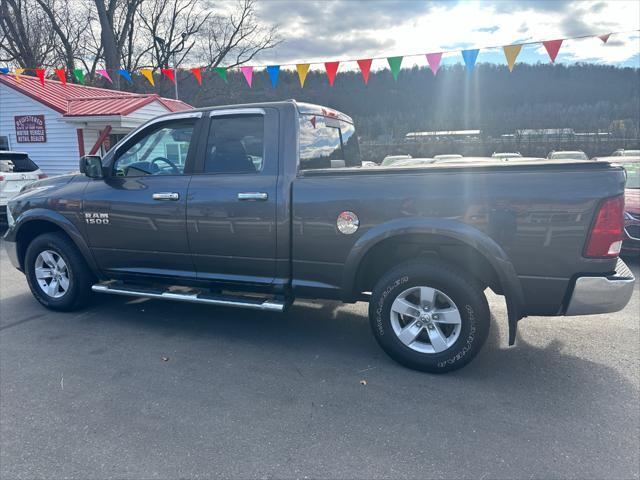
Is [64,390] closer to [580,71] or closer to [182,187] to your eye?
[182,187]

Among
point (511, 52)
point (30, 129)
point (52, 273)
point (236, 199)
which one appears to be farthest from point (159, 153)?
point (30, 129)

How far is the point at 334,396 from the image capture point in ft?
10.6

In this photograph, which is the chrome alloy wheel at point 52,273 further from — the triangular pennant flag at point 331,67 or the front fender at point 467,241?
the triangular pennant flag at point 331,67

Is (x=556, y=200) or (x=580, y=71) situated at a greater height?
(x=580, y=71)

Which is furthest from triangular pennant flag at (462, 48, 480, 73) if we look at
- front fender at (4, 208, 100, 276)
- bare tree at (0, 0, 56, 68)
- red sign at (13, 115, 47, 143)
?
bare tree at (0, 0, 56, 68)

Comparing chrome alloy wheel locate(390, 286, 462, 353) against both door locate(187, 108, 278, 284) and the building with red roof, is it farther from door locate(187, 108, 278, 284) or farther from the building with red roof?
the building with red roof

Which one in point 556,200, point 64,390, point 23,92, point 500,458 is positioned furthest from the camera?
point 23,92

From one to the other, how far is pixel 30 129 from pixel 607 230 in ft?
58.1

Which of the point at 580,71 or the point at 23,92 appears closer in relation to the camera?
the point at 23,92

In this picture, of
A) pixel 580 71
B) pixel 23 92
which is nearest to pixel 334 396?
pixel 23 92

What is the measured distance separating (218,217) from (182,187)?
0.45 m

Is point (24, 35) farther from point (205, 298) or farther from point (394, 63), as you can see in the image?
point (205, 298)

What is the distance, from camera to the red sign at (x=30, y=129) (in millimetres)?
15656

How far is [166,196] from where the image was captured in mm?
4113
